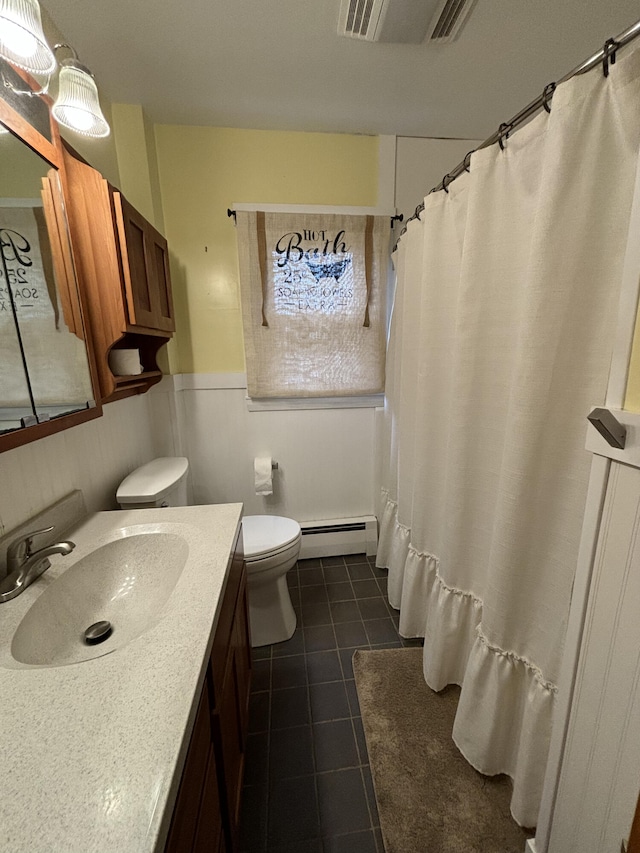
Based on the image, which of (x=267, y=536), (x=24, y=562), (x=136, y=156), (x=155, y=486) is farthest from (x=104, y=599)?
(x=136, y=156)

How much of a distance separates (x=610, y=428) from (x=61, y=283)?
1.38 m

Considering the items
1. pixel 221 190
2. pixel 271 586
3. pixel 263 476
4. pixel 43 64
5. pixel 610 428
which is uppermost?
Result: pixel 221 190

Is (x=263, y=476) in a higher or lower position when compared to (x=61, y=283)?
lower

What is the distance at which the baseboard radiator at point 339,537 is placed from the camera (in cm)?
207

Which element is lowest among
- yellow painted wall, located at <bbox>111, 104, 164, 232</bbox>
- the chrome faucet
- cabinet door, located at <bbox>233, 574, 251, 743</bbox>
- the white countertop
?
cabinet door, located at <bbox>233, 574, 251, 743</bbox>

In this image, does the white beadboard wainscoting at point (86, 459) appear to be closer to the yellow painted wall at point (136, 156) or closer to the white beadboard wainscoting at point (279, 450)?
the white beadboard wainscoting at point (279, 450)

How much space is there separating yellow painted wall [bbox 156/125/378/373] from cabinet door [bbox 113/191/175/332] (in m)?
0.23

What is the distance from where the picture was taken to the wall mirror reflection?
0.79m

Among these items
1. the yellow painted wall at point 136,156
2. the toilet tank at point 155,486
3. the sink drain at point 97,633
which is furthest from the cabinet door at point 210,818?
the yellow painted wall at point 136,156

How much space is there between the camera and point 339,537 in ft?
6.87

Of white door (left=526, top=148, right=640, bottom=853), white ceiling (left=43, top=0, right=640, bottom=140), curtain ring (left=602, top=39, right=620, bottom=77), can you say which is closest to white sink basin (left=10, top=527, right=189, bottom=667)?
white door (left=526, top=148, right=640, bottom=853)

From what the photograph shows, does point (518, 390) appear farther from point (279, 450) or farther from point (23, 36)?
point (279, 450)

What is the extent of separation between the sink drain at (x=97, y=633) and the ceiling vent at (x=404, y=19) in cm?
188

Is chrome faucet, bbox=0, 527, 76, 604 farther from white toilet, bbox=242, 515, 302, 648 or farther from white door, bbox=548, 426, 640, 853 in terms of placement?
white door, bbox=548, 426, 640, 853
